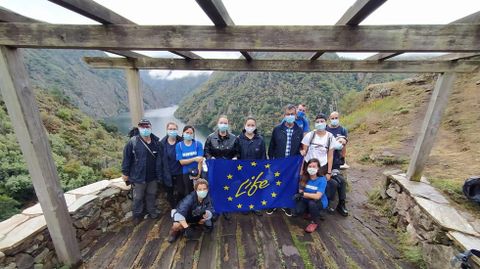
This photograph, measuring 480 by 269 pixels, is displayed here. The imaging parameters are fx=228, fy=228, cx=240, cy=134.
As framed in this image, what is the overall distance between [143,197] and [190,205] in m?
1.15

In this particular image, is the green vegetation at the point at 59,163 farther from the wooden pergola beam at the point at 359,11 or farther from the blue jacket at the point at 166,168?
the wooden pergola beam at the point at 359,11

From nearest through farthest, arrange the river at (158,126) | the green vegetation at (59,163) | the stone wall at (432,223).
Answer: the stone wall at (432,223)
the green vegetation at (59,163)
the river at (158,126)

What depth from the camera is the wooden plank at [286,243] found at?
3088 mm

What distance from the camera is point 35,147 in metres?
2.56

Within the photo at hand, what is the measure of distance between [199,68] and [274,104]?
33871 millimetres

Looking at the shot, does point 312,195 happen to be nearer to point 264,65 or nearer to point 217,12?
point 264,65

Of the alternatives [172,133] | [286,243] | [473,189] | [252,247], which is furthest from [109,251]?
[473,189]

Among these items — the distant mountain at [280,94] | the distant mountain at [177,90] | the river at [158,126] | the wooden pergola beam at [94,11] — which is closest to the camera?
the wooden pergola beam at [94,11]

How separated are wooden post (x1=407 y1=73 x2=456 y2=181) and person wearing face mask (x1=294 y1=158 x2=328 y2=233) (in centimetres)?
179

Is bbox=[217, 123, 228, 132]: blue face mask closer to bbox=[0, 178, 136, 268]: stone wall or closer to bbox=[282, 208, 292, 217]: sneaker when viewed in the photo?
bbox=[282, 208, 292, 217]: sneaker

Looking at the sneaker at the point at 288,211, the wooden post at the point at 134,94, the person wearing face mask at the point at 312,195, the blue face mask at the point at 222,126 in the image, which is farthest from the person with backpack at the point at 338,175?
the wooden post at the point at 134,94

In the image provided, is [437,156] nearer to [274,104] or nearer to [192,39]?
[192,39]

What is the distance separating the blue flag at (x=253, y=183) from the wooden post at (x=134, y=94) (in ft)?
6.49

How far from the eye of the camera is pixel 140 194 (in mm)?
3986
